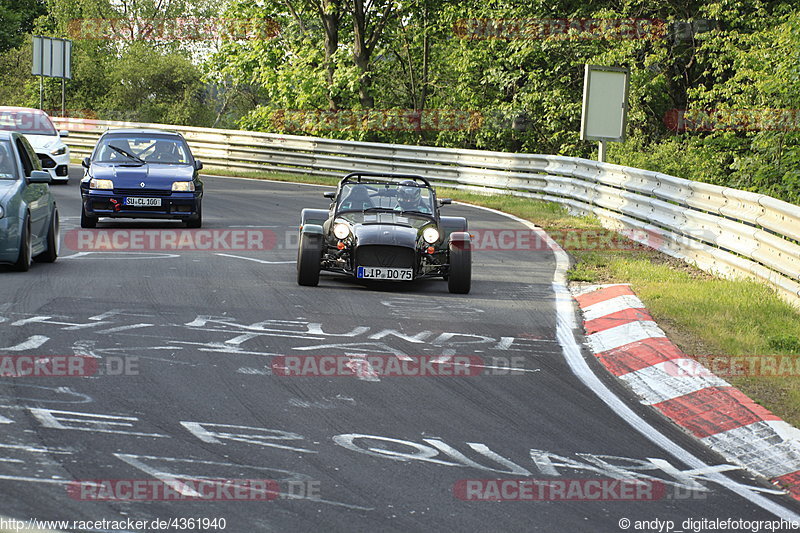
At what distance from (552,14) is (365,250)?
74.1 ft

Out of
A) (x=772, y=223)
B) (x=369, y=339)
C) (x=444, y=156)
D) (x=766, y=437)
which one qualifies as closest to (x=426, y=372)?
(x=369, y=339)

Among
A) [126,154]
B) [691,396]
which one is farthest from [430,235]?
[126,154]

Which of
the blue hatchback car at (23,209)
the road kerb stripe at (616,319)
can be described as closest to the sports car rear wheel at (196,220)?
the blue hatchback car at (23,209)

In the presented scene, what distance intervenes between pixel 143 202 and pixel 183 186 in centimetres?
64

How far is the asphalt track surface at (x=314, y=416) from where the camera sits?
4844 mm

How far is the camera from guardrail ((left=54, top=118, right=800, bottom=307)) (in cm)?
1088

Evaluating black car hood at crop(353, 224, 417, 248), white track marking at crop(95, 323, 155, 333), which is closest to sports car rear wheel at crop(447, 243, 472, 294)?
black car hood at crop(353, 224, 417, 248)

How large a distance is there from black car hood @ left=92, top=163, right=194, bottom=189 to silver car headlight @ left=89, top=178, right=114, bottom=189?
0.19ft

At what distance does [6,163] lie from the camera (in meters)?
12.2

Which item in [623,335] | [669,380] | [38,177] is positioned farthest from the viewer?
[38,177]

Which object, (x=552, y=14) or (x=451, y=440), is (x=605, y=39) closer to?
(x=552, y=14)

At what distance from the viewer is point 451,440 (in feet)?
19.5

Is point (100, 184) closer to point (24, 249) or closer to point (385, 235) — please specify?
point (24, 249)

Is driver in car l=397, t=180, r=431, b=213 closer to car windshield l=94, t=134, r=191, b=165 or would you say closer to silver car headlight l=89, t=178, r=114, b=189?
silver car headlight l=89, t=178, r=114, b=189
